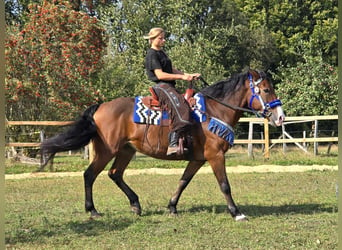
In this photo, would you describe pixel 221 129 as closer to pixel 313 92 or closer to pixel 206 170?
pixel 206 170

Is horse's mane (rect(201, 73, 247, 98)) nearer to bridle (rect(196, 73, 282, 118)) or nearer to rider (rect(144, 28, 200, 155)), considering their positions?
bridle (rect(196, 73, 282, 118))

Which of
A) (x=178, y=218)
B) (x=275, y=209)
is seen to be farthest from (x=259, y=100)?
(x=178, y=218)

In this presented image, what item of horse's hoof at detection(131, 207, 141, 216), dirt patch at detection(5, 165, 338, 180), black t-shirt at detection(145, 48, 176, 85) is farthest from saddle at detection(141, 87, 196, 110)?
dirt patch at detection(5, 165, 338, 180)

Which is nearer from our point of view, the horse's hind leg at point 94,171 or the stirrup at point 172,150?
the stirrup at point 172,150

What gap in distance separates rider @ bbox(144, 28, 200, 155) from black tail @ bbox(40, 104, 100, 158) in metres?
1.08

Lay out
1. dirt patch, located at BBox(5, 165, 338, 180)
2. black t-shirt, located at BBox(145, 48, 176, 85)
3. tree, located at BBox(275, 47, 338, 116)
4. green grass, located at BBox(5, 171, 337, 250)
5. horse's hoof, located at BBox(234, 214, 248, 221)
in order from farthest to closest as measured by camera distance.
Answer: tree, located at BBox(275, 47, 338, 116), dirt patch, located at BBox(5, 165, 338, 180), black t-shirt, located at BBox(145, 48, 176, 85), horse's hoof, located at BBox(234, 214, 248, 221), green grass, located at BBox(5, 171, 337, 250)

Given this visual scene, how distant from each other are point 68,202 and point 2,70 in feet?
24.3

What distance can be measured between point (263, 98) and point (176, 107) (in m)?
1.30

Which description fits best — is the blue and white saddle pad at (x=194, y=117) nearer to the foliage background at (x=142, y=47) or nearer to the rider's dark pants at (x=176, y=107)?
the rider's dark pants at (x=176, y=107)

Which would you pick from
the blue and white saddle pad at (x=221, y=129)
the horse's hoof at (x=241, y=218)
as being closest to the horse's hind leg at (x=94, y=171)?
the blue and white saddle pad at (x=221, y=129)

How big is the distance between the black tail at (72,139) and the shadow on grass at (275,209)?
1.79 metres

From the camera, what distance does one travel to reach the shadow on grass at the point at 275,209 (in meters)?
7.35

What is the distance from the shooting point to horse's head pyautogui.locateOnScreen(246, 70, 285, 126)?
7.21 m

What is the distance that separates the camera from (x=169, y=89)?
7.09 metres
